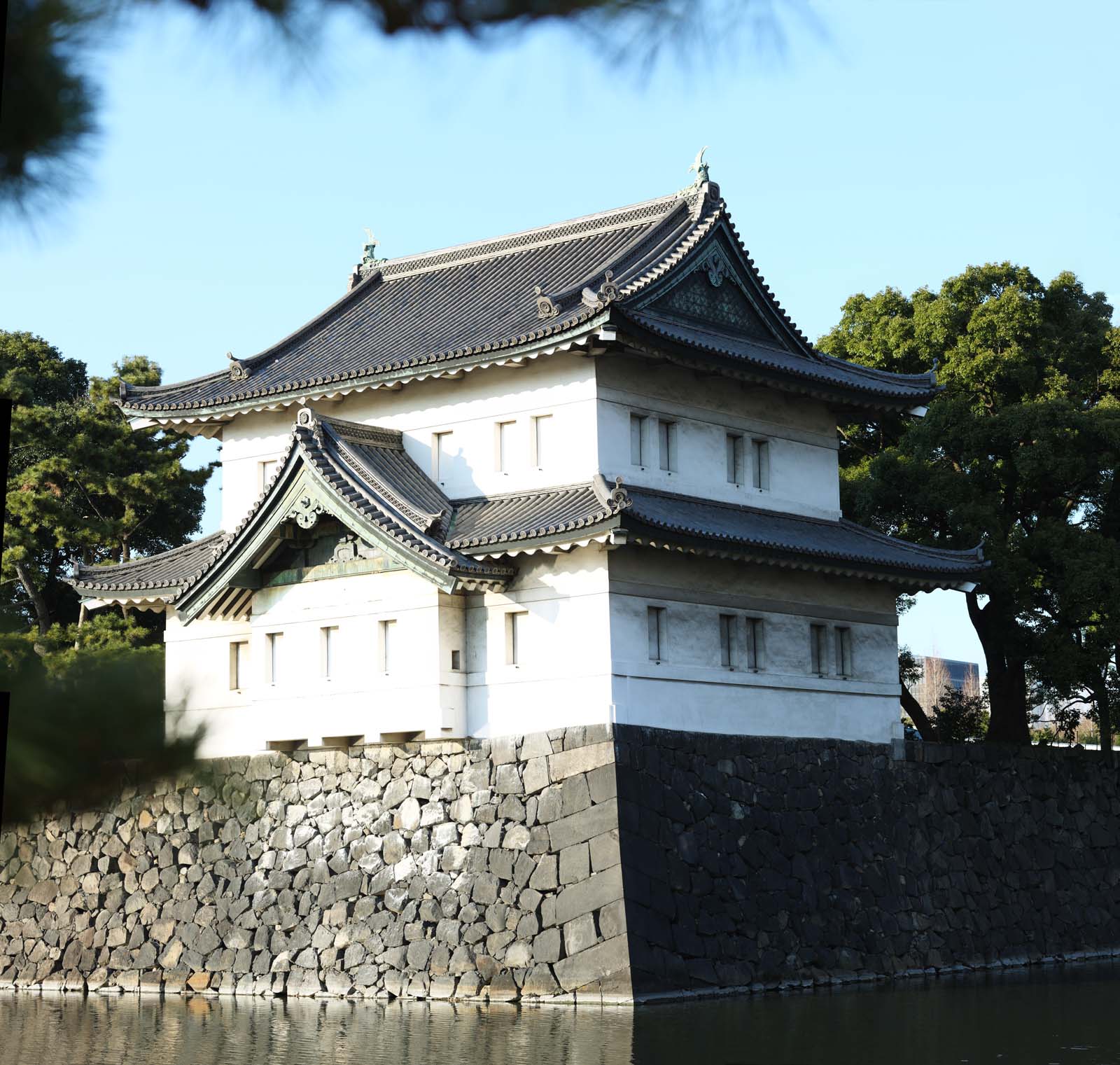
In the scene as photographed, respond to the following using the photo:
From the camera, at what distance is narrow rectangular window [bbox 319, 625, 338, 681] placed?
21.8m

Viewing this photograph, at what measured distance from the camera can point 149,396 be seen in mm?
24906

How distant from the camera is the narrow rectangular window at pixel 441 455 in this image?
75.6 feet

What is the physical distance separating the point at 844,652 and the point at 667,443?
3788mm

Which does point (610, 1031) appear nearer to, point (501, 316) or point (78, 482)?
point (501, 316)

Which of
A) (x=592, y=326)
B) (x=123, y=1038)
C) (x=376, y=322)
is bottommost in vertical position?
(x=123, y=1038)

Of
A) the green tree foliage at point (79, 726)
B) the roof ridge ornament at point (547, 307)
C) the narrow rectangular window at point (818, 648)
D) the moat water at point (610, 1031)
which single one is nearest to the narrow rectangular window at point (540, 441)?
the roof ridge ornament at point (547, 307)

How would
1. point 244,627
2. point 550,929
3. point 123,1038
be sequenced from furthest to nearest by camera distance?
1. point 244,627
2. point 550,929
3. point 123,1038

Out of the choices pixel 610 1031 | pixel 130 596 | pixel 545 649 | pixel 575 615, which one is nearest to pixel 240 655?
pixel 130 596

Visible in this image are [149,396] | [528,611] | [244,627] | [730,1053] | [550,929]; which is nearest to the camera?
[730,1053]

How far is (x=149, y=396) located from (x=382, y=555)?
544 cm

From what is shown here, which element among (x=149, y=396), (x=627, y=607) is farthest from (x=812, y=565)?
(x=149, y=396)

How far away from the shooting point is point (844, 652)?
2375cm

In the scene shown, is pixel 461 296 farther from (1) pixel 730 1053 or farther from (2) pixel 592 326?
(1) pixel 730 1053

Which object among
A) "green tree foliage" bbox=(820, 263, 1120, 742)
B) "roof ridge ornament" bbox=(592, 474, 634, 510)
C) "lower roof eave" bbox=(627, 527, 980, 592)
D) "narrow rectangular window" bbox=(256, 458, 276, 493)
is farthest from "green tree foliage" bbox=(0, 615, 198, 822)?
"green tree foliage" bbox=(820, 263, 1120, 742)
